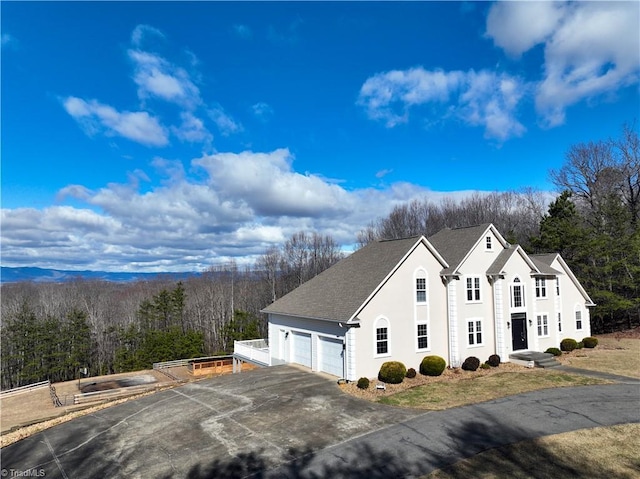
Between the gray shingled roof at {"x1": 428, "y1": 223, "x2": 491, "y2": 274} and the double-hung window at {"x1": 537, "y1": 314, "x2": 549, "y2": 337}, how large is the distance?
26.4 feet

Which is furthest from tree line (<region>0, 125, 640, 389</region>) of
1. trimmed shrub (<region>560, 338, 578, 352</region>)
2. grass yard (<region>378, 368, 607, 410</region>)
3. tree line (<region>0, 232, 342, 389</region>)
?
grass yard (<region>378, 368, 607, 410</region>)

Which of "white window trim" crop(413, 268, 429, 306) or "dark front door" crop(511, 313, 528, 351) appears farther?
"dark front door" crop(511, 313, 528, 351)

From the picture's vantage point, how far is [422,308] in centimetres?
2406

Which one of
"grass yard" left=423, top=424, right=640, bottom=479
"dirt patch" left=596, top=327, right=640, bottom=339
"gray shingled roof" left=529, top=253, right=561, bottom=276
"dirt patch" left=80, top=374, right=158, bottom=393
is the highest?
"gray shingled roof" left=529, top=253, right=561, bottom=276

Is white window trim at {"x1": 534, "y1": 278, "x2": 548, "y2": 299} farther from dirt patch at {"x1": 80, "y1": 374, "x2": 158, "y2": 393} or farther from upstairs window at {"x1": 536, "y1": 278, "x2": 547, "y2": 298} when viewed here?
dirt patch at {"x1": 80, "y1": 374, "x2": 158, "y2": 393}

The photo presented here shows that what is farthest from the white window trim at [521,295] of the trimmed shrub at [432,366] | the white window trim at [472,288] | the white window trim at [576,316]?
the trimmed shrub at [432,366]

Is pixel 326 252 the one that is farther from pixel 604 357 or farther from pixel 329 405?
pixel 329 405

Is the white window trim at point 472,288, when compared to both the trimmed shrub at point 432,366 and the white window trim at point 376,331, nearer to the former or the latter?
the trimmed shrub at point 432,366

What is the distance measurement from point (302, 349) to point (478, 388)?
11.2 m

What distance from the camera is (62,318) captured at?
196 ft

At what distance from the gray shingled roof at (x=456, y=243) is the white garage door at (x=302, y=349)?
1002 centimetres

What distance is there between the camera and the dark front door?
88.4 ft

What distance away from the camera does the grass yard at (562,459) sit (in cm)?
1106

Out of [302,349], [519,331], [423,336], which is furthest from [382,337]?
[519,331]
